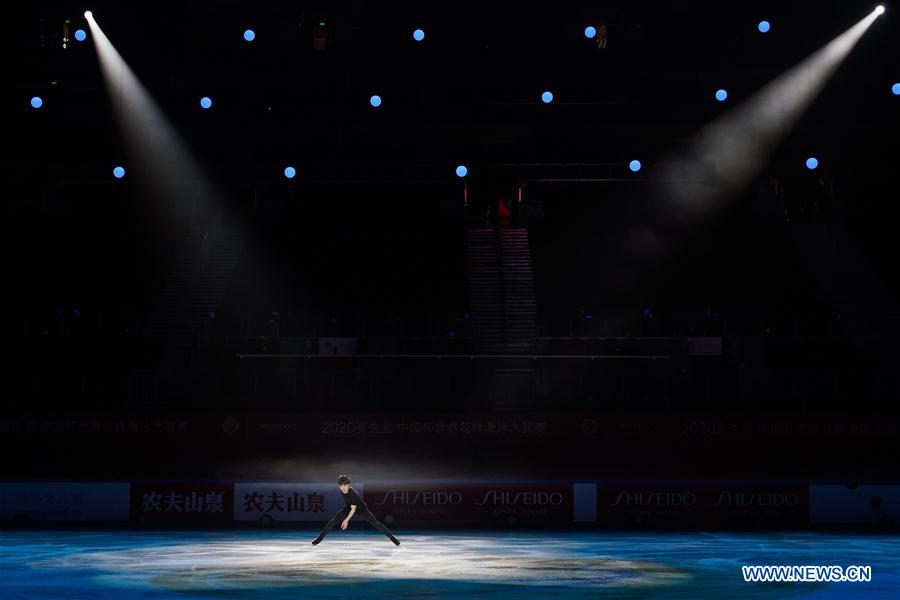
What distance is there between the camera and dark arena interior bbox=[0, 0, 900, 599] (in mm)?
23453

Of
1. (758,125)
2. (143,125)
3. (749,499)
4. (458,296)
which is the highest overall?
(143,125)

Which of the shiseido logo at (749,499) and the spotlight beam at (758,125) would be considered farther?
the spotlight beam at (758,125)

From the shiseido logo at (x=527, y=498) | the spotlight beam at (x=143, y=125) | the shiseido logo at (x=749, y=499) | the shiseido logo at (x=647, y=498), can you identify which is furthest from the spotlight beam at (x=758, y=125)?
the spotlight beam at (x=143, y=125)

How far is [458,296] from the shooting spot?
105ft

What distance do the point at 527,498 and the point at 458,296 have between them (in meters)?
9.74

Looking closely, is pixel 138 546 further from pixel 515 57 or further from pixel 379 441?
pixel 515 57

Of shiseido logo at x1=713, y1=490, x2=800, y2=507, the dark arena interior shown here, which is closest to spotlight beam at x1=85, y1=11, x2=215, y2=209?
the dark arena interior

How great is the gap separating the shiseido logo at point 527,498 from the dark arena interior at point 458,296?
70 mm

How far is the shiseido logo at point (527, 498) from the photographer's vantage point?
2356 centimetres

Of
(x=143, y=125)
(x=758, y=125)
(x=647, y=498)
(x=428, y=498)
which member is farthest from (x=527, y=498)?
(x=143, y=125)

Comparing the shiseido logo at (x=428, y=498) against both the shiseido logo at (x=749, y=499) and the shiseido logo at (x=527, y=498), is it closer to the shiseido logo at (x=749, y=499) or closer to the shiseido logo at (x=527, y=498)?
the shiseido logo at (x=527, y=498)

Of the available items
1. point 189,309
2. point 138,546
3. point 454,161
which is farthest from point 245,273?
point 138,546

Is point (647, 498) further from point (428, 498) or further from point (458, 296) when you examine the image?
point (458, 296)

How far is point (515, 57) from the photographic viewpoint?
2662cm
